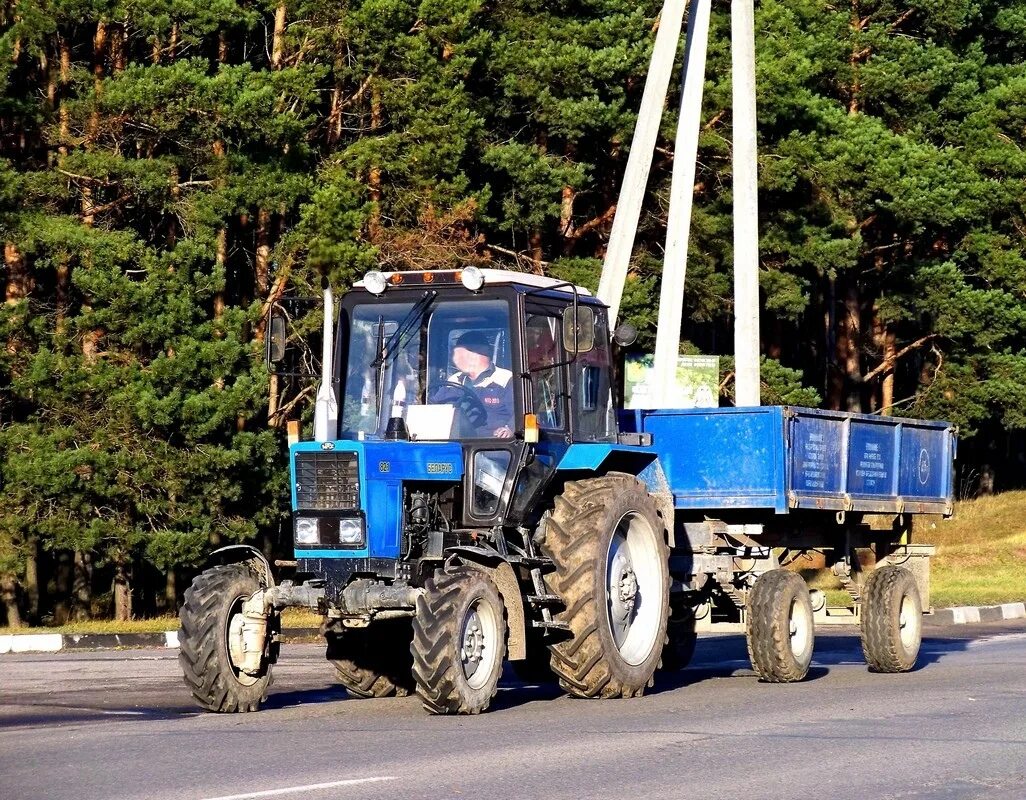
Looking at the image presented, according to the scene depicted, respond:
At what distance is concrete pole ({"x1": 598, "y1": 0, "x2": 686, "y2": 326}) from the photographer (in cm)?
2448

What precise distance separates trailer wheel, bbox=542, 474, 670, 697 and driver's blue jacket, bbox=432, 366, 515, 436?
0.78m

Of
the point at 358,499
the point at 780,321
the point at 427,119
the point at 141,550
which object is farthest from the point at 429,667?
the point at 780,321

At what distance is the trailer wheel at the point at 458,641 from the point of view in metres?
11.2

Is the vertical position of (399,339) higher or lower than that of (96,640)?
higher

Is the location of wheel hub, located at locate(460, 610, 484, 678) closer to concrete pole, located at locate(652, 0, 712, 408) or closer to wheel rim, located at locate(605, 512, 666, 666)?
wheel rim, located at locate(605, 512, 666, 666)

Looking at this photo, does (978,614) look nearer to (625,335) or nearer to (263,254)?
(625,335)

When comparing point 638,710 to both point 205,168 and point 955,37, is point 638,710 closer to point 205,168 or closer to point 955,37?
point 205,168

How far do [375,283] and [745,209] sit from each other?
Answer: 41.9 ft

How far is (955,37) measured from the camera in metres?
48.0

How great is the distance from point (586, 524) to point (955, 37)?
128 ft

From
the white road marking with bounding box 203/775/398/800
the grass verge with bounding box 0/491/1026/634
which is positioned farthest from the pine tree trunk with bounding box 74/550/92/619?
the white road marking with bounding box 203/775/398/800

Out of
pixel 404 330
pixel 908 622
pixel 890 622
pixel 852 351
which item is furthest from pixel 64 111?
pixel 852 351

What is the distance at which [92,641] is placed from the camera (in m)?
22.5

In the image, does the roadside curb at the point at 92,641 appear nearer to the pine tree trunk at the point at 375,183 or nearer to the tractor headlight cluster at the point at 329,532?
the pine tree trunk at the point at 375,183
